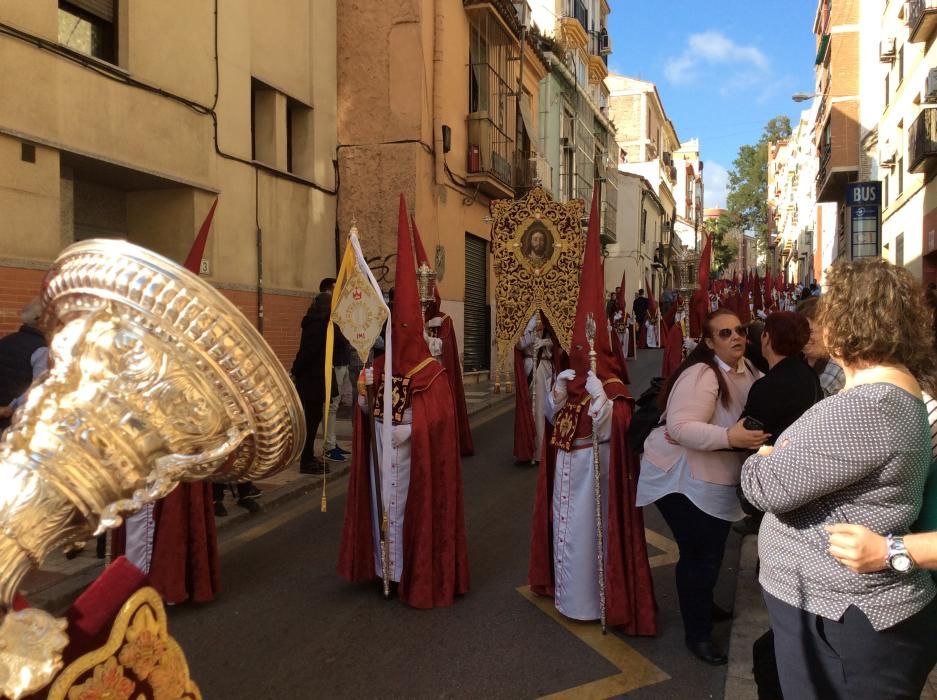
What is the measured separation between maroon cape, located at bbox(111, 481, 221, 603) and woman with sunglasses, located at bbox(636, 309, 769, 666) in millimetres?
2485

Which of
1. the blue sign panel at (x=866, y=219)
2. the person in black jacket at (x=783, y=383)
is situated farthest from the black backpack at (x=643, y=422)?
the blue sign panel at (x=866, y=219)

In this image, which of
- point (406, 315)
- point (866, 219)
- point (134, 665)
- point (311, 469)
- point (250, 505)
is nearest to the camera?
point (134, 665)

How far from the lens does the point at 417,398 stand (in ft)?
13.8

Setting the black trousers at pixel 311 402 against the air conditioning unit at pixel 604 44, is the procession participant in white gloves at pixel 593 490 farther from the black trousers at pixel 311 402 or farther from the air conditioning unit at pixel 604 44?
the air conditioning unit at pixel 604 44

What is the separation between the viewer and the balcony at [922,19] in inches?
508

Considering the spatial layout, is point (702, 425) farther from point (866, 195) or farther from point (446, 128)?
point (866, 195)

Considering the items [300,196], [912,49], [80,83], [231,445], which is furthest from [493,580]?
[912,49]

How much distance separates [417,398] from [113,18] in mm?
6245

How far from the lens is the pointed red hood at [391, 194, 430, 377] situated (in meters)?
4.15

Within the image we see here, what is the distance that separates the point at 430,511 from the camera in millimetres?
4133

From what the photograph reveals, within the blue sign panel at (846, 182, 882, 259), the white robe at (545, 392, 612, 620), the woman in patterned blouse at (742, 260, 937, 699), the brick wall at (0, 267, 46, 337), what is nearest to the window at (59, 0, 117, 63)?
the brick wall at (0, 267, 46, 337)

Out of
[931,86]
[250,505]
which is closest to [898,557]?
[250,505]

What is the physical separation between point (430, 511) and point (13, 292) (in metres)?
4.56

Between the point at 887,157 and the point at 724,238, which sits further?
the point at 724,238
